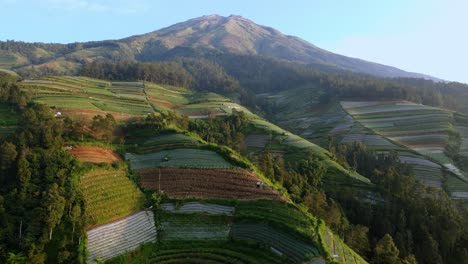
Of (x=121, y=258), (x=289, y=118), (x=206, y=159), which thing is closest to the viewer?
(x=121, y=258)

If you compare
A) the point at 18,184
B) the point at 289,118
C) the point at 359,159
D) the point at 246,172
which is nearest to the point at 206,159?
the point at 246,172

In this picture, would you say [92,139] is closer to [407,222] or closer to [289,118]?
[407,222]

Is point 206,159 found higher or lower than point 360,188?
higher

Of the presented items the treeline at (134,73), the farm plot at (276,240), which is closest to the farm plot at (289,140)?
the farm plot at (276,240)

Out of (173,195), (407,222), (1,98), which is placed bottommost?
(407,222)

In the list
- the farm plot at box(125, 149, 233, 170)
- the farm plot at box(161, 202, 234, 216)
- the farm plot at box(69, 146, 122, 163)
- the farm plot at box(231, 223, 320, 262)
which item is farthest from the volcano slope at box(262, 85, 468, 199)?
the farm plot at box(69, 146, 122, 163)

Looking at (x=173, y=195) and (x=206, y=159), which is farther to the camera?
(x=206, y=159)

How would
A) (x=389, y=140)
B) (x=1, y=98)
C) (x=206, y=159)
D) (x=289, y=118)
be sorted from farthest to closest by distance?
(x=289, y=118), (x=389, y=140), (x=1, y=98), (x=206, y=159)
